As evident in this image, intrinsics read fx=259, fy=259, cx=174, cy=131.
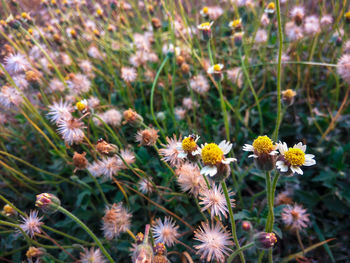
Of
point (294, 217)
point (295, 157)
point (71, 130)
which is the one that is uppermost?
point (71, 130)

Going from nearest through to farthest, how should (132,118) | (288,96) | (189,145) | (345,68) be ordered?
(189,145) < (132,118) < (288,96) < (345,68)

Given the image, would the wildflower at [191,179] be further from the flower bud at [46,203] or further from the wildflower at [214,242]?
the flower bud at [46,203]

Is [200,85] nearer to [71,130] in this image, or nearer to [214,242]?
[71,130]

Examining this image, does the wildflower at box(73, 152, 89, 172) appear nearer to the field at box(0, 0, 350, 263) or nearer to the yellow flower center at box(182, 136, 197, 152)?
the field at box(0, 0, 350, 263)

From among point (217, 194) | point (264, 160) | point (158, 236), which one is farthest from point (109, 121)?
point (264, 160)

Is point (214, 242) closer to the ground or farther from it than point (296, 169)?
closer to the ground

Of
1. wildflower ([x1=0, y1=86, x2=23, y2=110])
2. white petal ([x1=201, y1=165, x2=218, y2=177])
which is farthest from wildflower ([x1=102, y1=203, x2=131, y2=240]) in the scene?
wildflower ([x1=0, y1=86, x2=23, y2=110])

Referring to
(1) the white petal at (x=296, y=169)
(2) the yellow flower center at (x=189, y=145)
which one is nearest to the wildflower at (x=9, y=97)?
(2) the yellow flower center at (x=189, y=145)

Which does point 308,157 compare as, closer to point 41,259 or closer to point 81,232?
point 41,259

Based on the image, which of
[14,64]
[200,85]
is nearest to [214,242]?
[200,85]
